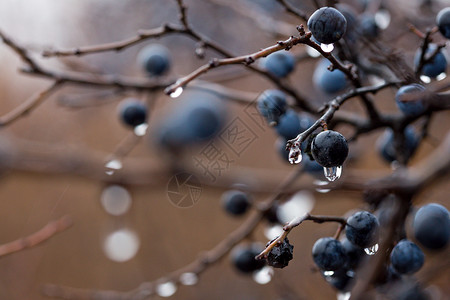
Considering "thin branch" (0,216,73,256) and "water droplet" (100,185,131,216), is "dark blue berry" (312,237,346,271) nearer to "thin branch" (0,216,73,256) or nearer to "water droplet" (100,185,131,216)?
"thin branch" (0,216,73,256)

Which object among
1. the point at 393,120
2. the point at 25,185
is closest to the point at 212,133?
the point at 393,120

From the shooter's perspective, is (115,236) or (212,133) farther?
(115,236)

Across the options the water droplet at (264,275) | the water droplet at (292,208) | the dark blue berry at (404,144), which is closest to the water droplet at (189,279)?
the water droplet at (264,275)

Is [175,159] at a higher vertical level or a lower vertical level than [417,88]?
higher

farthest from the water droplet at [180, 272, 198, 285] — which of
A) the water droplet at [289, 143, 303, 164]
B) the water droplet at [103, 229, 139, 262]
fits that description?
the water droplet at [103, 229, 139, 262]

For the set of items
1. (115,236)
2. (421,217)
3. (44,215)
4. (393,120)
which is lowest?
(421,217)

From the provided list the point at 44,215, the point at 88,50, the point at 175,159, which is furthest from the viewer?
the point at 44,215

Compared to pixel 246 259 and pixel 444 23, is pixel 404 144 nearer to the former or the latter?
pixel 444 23

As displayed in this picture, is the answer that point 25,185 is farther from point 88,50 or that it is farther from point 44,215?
point 88,50

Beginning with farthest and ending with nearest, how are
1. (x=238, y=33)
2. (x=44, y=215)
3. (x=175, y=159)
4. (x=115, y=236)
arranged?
(x=44, y=215)
(x=238, y=33)
(x=115, y=236)
(x=175, y=159)
